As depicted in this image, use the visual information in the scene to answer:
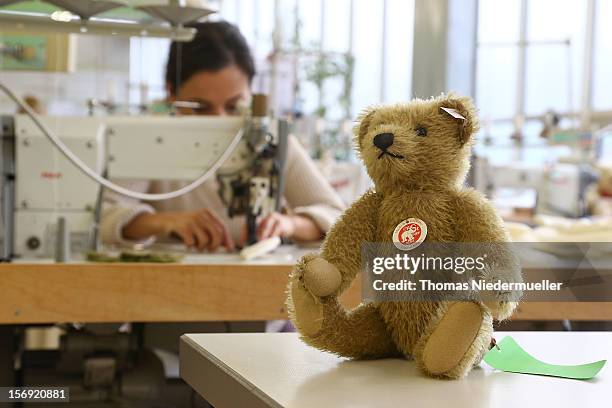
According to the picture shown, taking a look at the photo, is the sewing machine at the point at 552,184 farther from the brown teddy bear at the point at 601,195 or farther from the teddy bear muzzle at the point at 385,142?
the teddy bear muzzle at the point at 385,142

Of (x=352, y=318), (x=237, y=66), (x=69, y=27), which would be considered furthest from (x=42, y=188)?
(x=352, y=318)

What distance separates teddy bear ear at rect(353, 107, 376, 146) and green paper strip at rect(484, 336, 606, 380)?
10.4 inches

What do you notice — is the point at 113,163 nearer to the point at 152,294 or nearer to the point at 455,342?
the point at 152,294

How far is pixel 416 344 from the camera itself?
0.96 meters

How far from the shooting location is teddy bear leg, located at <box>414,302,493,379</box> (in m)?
0.89

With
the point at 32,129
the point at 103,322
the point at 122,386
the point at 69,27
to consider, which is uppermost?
the point at 69,27

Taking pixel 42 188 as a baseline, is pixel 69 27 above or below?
above

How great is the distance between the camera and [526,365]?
3.10 feet

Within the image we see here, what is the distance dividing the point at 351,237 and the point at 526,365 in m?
0.22

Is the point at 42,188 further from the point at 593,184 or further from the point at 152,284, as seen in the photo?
the point at 593,184

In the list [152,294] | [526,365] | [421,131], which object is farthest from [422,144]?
[152,294]

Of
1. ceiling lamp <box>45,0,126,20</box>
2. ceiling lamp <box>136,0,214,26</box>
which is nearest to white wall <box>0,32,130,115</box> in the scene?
ceiling lamp <box>136,0,214,26</box>

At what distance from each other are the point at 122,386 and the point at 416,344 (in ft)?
3.76

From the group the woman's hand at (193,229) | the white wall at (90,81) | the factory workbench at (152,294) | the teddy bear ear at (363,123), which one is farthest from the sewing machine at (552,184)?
the teddy bear ear at (363,123)
